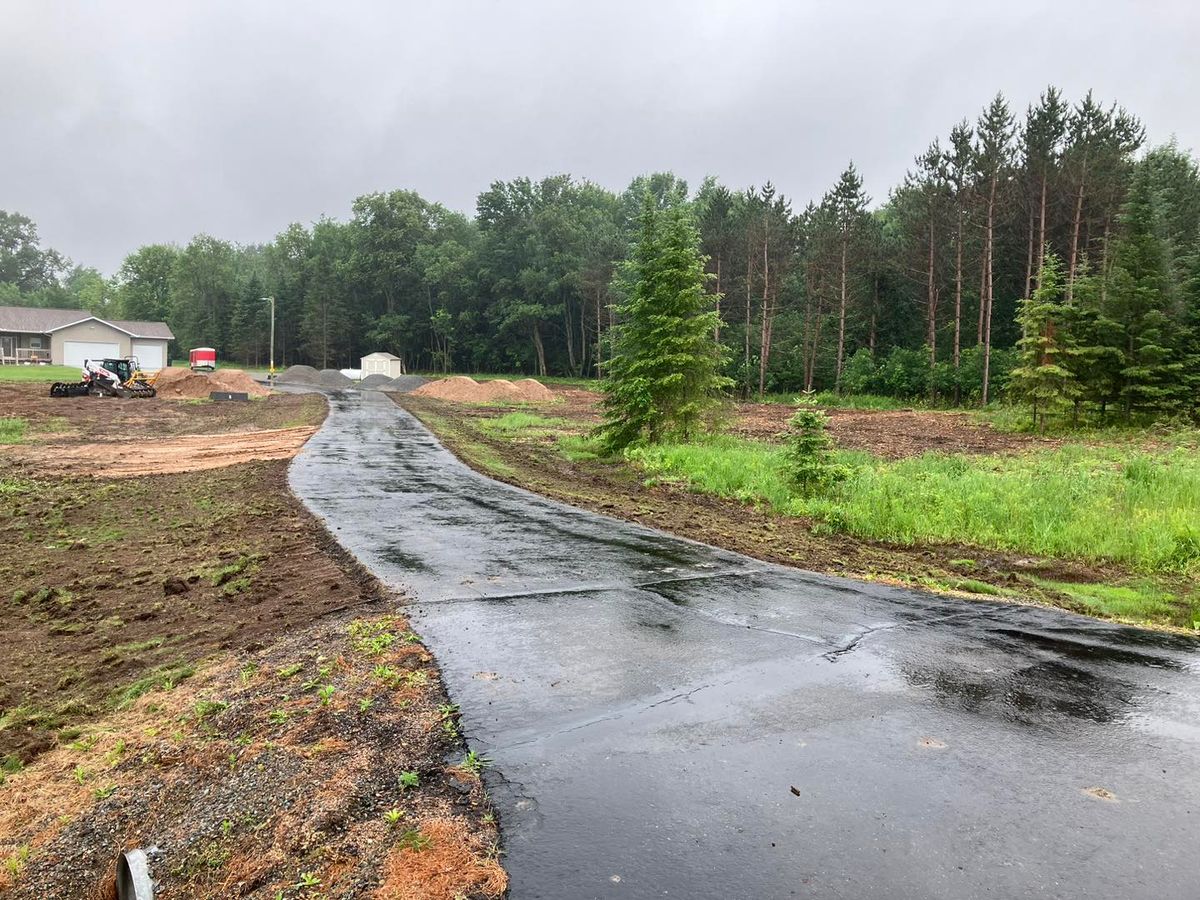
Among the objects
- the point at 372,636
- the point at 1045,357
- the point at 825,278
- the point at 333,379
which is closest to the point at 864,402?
the point at 825,278

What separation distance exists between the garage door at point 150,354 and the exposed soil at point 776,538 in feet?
207

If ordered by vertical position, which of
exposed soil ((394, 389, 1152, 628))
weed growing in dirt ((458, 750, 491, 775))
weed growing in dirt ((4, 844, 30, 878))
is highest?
weed growing in dirt ((458, 750, 491, 775))

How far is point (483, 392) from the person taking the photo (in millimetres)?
47656

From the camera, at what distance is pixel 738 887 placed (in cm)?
319

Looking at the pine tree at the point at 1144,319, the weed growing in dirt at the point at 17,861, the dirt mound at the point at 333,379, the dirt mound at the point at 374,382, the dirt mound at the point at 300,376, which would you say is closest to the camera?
the weed growing in dirt at the point at 17,861

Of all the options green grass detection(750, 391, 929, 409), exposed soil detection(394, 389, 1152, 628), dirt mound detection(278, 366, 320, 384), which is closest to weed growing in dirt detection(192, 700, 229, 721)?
exposed soil detection(394, 389, 1152, 628)

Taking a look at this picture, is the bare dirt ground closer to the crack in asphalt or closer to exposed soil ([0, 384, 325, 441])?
the crack in asphalt

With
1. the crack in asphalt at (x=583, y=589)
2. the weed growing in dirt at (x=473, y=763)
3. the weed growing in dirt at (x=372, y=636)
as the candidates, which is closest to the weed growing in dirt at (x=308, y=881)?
the weed growing in dirt at (x=473, y=763)

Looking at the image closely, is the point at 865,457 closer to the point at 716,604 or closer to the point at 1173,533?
the point at 1173,533

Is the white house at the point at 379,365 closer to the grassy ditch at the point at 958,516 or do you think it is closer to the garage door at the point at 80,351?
the garage door at the point at 80,351

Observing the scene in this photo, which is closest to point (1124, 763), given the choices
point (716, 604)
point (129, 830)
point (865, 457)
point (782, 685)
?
point (782, 685)

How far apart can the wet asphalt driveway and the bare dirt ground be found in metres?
0.38

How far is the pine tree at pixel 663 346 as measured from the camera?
60.6 ft

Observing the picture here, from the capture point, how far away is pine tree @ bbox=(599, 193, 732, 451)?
60.6 feet
